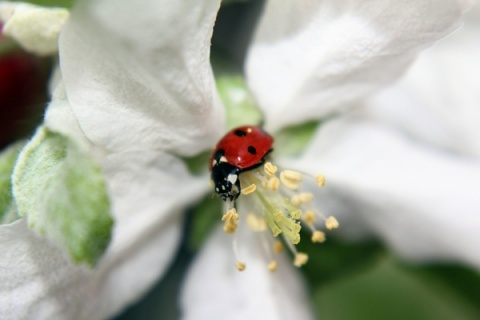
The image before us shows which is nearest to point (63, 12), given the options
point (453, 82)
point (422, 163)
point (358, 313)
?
point (422, 163)

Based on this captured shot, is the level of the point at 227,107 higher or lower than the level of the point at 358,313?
higher

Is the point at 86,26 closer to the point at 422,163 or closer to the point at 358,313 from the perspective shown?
the point at 422,163

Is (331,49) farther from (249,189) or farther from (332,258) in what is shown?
(332,258)

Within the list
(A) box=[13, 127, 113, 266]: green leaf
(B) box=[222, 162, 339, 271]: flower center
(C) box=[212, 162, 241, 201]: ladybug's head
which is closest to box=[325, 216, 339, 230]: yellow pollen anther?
(B) box=[222, 162, 339, 271]: flower center

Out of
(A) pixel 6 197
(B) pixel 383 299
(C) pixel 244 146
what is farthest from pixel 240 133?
(B) pixel 383 299

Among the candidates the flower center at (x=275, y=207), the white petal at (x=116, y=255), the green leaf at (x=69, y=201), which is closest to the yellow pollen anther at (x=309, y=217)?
the flower center at (x=275, y=207)

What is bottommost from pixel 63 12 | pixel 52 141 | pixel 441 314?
pixel 441 314
